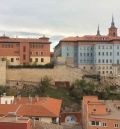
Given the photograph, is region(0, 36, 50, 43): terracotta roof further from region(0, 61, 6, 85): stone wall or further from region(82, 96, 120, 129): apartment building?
region(82, 96, 120, 129): apartment building

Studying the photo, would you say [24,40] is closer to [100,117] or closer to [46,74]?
[46,74]

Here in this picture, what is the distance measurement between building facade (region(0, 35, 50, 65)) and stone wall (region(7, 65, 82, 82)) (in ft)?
16.8

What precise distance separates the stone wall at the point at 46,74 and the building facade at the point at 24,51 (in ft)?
16.8

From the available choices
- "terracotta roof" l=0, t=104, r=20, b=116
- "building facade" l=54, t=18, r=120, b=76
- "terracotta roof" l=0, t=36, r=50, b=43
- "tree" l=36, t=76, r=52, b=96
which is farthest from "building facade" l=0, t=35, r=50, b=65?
"terracotta roof" l=0, t=104, r=20, b=116

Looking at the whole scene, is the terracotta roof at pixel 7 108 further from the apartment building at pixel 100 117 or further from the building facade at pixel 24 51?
the building facade at pixel 24 51

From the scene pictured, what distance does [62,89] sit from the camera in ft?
196

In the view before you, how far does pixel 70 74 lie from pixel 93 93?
16.5 feet

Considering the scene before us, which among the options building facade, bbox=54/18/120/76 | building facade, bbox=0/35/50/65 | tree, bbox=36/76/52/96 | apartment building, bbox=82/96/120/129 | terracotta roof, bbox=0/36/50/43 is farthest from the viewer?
building facade, bbox=54/18/120/76

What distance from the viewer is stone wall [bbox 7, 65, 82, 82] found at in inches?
2382

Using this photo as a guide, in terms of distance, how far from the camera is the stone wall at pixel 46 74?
60500mm

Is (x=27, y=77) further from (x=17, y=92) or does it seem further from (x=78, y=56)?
(x=78, y=56)

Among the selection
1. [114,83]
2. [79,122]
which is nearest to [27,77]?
[114,83]

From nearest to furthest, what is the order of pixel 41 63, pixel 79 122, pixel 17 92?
1. pixel 79 122
2. pixel 17 92
3. pixel 41 63

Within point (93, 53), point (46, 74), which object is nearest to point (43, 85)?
point (46, 74)
